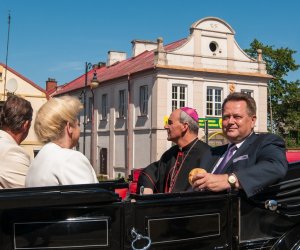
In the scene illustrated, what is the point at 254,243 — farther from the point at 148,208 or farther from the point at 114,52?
the point at 114,52

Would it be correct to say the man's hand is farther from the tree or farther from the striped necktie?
the tree

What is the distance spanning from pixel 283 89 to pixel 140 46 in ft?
41.4

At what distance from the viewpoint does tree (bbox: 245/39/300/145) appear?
1470 inches

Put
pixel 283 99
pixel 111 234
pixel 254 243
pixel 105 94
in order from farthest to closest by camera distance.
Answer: pixel 283 99 → pixel 105 94 → pixel 254 243 → pixel 111 234

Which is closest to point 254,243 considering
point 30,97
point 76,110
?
point 76,110

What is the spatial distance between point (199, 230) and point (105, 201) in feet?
1.83

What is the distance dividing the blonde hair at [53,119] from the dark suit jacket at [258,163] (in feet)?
3.40

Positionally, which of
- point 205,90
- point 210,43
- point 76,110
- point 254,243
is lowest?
point 254,243

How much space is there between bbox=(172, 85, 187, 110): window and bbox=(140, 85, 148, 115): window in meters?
1.79

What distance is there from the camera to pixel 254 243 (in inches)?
100

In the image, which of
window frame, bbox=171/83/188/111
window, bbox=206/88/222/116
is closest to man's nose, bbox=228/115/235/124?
window frame, bbox=171/83/188/111

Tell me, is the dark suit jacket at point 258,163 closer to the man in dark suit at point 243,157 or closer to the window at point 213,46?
the man in dark suit at point 243,157

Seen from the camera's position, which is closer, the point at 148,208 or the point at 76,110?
the point at 148,208

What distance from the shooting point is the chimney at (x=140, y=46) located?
114ft
